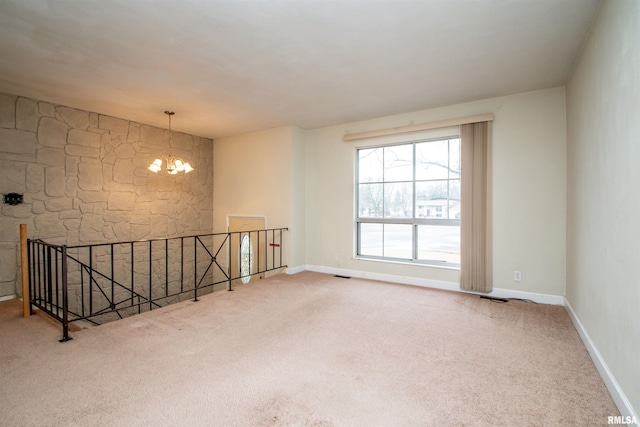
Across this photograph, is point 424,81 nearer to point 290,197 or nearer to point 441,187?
point 441,187

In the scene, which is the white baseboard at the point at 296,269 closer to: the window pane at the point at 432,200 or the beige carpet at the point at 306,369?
the beige carpet at the point at 306,369

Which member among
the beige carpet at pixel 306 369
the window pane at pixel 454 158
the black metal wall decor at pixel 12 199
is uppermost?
the window pane at pixel 454 158

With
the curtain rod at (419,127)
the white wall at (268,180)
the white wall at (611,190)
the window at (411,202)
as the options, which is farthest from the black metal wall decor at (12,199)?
the white wall at (611,190)

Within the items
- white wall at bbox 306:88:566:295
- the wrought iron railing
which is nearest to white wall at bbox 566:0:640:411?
white wall at bbox 306:88:566:295

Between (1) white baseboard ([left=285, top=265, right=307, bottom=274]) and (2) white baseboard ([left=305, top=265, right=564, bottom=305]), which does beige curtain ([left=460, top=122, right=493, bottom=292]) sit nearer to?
(2) white baseboard ([left=305, top=265, right=564, bottom=305])

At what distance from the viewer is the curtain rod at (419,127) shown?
3752 mm

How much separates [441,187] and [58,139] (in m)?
5.23

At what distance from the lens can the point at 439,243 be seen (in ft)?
13.9

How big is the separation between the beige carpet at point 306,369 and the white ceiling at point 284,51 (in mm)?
2473

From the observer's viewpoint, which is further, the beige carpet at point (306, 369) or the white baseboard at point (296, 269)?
the white baseboard at point (296, 269)

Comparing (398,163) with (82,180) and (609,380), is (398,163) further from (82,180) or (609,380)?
(82,180)

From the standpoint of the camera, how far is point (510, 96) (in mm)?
3648

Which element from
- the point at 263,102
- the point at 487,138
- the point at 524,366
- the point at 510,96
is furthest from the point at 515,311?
the point at 263,102

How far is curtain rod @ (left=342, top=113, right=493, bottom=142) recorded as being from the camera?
3.75 m
